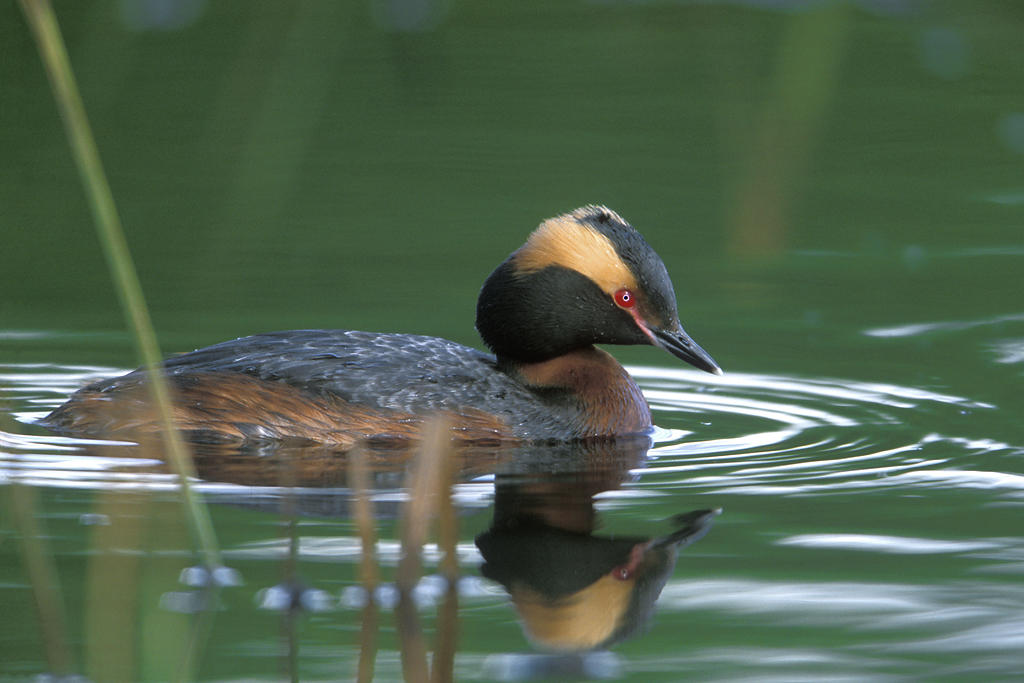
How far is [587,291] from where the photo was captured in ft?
25.0

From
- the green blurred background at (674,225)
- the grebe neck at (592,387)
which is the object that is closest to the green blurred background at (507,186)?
the green blurred background at (674,225)

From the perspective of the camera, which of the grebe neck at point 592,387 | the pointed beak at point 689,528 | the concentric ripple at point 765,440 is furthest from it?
the grebe neck at point 592,387

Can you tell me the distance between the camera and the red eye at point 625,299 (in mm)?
7613

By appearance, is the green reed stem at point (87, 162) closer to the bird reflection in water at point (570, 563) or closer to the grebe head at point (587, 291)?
the bird reflection in water at point (570, 563)

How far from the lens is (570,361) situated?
7836mm

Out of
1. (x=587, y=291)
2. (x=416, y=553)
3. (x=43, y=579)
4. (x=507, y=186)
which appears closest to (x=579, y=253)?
(x=587, y=291)

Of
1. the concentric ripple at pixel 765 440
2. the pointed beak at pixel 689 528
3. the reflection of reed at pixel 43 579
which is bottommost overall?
the concentric ripple at pixel 765 440

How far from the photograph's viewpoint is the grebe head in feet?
24.9

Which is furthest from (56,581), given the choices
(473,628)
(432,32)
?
(432,32)

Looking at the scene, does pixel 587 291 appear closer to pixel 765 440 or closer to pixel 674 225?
pixel 765 440

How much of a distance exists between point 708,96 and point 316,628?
1113 cm

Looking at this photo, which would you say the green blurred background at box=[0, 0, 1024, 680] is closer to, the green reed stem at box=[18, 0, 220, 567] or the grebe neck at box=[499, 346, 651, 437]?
the green reed stem at box=[18, 0, 220, 567]

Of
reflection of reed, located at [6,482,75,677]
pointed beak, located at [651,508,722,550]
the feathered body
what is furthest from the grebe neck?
reflection of reed, located at [6,482,75,677]

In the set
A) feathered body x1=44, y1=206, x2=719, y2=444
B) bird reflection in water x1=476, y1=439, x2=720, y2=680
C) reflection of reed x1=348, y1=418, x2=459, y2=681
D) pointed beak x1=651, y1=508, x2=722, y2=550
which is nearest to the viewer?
reflection of reed x1=348, y1=418, x2=459, y2=681
